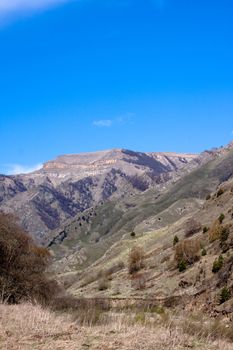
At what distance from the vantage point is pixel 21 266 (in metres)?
32.8

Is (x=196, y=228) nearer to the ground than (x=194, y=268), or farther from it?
farther from it

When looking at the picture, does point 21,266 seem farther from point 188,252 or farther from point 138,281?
point 138,281

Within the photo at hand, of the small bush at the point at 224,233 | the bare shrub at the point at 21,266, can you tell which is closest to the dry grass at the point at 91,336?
the bare shrub at the point at 21,266

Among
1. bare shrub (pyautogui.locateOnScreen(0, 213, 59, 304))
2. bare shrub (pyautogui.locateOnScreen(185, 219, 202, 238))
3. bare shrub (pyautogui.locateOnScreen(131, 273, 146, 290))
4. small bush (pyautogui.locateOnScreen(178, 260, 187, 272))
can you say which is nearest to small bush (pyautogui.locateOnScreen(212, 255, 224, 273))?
small bush (pyautogui.locateOnScreen(178, 260, 187, 272))

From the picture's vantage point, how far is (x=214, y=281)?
4381 centimetres

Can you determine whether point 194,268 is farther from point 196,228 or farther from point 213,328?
point 213,328

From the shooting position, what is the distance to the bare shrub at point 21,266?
98.7ft

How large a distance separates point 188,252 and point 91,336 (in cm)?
4870

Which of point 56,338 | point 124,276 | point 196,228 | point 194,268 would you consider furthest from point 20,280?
point 196,228

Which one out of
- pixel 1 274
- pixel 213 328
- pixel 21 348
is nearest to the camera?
pixel 21 348

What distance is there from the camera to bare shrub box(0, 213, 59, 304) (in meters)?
30.1

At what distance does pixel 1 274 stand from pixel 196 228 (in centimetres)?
5038

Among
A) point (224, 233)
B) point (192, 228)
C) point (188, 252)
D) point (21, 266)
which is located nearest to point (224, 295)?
point (224, 233)

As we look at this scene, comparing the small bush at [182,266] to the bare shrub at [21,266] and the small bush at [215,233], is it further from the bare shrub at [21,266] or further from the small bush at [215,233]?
the bare shrub at [21,266]
